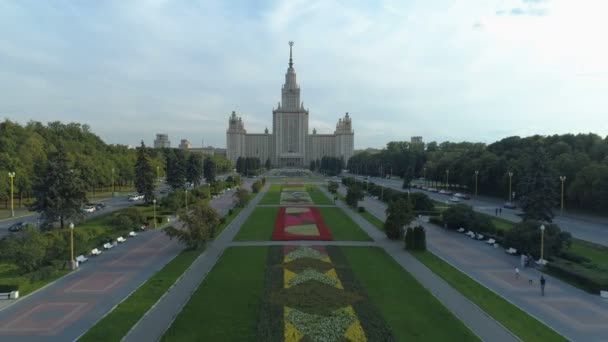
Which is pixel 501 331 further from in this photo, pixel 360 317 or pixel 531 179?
pixel 531 179

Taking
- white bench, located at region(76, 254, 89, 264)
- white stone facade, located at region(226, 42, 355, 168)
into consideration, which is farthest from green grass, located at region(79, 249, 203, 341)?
white stone facade, located at region(226, 42, 355, 168)

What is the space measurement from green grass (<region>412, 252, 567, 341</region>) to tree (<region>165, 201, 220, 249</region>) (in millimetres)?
13857

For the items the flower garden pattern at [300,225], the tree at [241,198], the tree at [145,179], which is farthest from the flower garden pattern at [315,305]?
the tree at [145,179]

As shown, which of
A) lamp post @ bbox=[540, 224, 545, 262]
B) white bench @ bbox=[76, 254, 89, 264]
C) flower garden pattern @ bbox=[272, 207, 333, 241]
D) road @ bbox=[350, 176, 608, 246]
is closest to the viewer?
lamp post @ bbox=[540, 224, 545, 262]

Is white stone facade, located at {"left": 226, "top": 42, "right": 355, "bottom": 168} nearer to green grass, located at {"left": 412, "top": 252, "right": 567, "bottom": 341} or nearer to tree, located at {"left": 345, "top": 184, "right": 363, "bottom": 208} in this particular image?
tree, located at {"left": 345, "top": 184, "right": 363, "bottom": 208}

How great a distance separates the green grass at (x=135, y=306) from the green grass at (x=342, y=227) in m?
12.5

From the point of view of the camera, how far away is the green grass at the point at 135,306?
1391cm

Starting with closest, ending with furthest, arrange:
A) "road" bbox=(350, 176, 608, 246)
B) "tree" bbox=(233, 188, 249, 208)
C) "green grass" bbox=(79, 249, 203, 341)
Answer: "green grass" bbox=(79, 249, 203, 341) < "road" bbox=(350, 176, 608, 246) < "tree" bbox=(233, 188, 249, 208)

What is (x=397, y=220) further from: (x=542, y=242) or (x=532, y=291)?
(x=532, y=291)

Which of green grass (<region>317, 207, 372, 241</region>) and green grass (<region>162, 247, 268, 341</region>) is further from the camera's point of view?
green grass (<region>317, 207, 372, 241</region>)

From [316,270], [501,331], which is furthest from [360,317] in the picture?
[316,270]

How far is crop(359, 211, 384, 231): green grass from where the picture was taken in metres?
36.3

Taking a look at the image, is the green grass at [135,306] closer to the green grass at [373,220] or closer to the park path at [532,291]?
the park path at [532,291]

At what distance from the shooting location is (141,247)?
1094 inches
